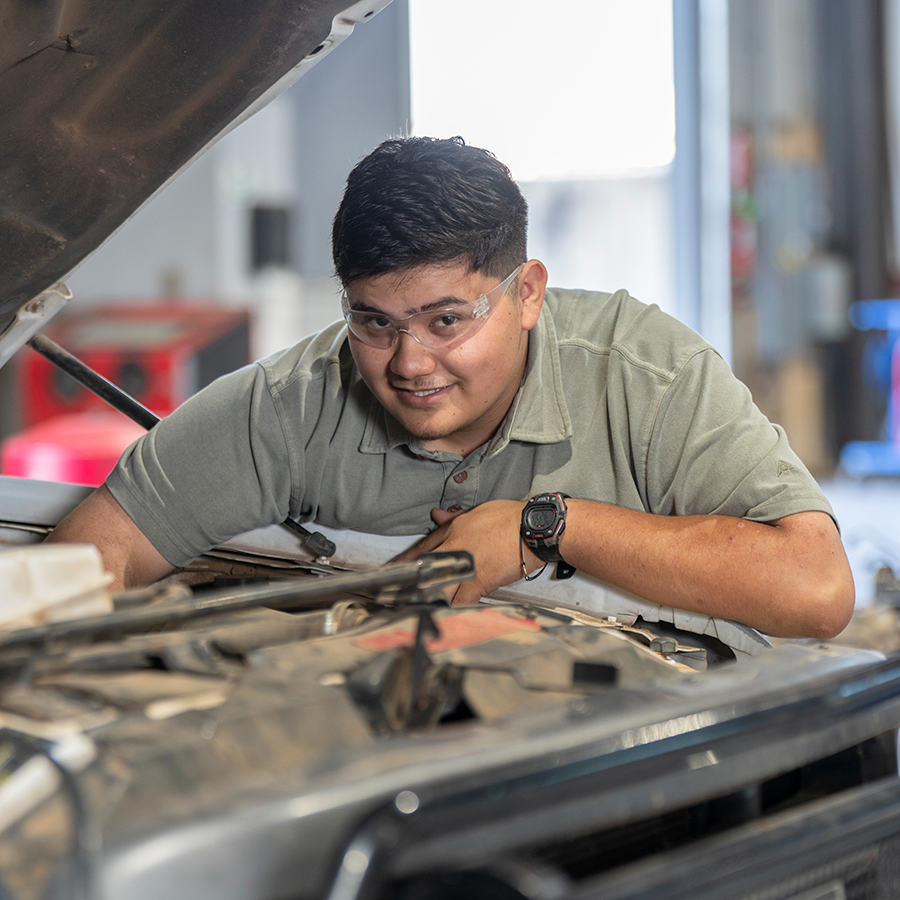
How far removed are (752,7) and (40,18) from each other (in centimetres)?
659

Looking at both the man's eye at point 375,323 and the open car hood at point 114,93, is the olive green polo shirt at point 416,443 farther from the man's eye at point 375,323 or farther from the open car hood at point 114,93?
the open car hood at point 114,93

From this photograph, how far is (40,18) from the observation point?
1166 millimetres

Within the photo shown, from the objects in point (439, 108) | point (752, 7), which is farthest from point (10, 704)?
point (752, 7)

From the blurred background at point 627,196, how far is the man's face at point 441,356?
3.82 metres

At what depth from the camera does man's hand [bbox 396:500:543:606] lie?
4.71 ft

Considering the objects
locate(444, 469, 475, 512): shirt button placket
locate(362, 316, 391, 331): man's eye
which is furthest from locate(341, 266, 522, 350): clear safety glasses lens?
locate(444, 469, 475, 512): shirt button placket

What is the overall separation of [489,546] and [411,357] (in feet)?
0.99

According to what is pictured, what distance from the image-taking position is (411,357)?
1461mm

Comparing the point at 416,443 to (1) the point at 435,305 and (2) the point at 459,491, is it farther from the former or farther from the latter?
(1) the point at 435,305

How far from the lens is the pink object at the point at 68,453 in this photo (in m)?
4.13

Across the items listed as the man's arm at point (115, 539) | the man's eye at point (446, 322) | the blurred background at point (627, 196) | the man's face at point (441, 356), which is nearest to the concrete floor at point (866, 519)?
the blurred background at point (627, 196)

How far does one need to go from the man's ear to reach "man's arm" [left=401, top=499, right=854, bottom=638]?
334 millimetres

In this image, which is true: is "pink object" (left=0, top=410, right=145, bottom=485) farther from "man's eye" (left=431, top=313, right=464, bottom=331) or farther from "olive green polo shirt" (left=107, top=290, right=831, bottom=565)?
"man's eye" (left=431, top=313, right=464, bottom=331)

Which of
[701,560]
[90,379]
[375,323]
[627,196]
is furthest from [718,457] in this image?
[627,196]
